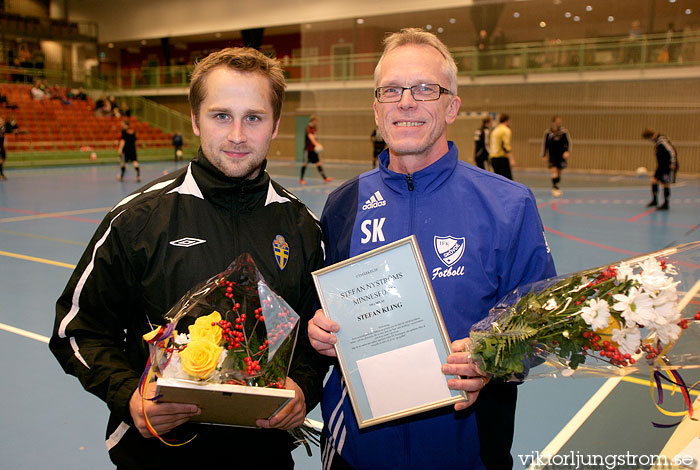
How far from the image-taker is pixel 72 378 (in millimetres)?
4559

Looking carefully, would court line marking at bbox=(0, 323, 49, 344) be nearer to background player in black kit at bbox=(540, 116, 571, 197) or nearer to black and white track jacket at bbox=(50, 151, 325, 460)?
black and white track jacket at bbox=(50, 151, 325, 460)

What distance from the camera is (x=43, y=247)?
358 inches

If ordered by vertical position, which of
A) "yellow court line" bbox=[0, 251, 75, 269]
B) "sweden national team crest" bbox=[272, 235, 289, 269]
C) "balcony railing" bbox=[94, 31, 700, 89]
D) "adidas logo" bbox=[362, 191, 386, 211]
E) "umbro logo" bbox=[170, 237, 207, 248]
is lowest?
"yellow court line" bbox=[0, 251, 75, 269]

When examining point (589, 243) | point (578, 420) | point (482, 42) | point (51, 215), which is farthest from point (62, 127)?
point (578, 420)

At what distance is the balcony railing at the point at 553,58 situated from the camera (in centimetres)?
2120

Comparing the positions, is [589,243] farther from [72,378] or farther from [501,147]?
[72,378]

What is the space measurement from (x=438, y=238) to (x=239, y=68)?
0.95 meters

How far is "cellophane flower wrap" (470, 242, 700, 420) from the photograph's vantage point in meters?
1.59

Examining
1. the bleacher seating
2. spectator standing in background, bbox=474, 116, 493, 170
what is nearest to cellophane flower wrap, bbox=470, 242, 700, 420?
spectator standing in background, bbox=474, 116, 493, 170

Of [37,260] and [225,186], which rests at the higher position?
[225,186]

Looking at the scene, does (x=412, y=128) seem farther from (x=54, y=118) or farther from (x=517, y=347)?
(x=54, y=118)

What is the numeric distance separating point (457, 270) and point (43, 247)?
8.83m

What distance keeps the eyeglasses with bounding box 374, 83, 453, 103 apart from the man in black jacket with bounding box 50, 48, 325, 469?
0.41 m

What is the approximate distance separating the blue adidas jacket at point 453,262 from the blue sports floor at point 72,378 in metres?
0.54
